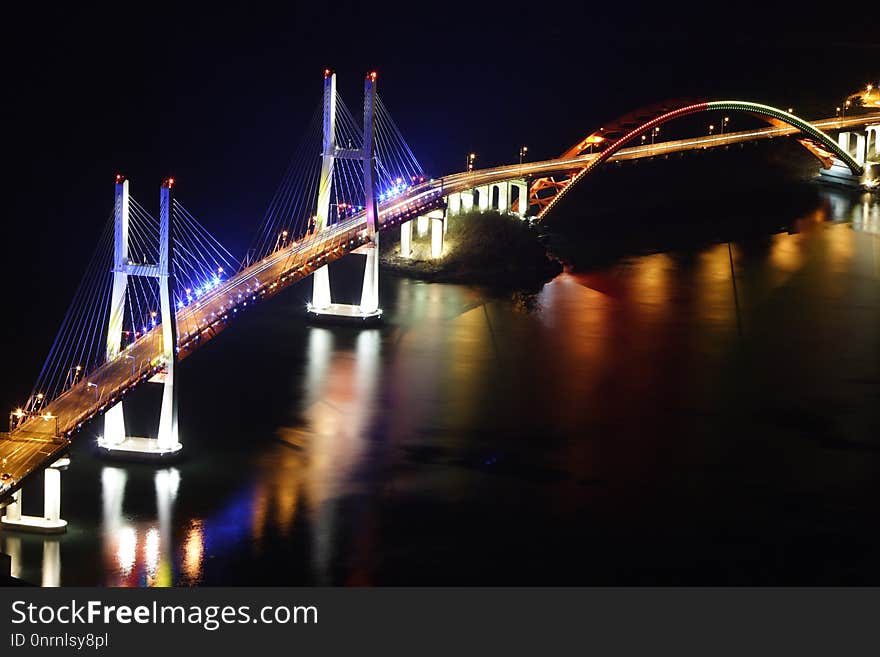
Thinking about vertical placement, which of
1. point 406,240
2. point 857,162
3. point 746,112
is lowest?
point 406,240

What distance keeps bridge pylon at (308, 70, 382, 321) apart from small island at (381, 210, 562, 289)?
679cm

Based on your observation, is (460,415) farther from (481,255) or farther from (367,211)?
(481,255)

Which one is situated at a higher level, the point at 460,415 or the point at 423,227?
the point at 423,227

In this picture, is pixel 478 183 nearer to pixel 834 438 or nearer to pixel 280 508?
pixel 834 438

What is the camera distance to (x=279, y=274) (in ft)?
122

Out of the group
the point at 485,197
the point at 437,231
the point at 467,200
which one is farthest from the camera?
the point at 485,197

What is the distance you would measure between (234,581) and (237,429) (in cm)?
729

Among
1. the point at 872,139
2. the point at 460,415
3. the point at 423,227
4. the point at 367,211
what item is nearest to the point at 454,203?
the point at 423,227

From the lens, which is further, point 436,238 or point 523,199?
point 523,199

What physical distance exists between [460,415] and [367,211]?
961 centimetres

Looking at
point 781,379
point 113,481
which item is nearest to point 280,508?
point 113,481

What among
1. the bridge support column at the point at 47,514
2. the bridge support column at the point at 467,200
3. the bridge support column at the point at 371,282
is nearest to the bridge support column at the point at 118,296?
the bridge support column at the point at 47,514

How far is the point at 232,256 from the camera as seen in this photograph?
144 ft

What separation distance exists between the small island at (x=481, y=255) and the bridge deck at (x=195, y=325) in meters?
1.41
